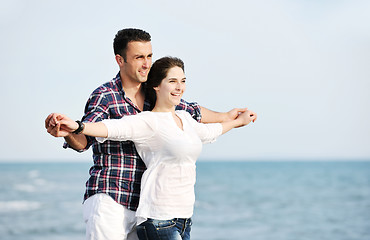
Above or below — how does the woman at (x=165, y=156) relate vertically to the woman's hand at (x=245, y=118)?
below

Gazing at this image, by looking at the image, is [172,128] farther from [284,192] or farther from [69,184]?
[69,184]

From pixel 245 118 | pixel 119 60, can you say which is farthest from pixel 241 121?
pixel 119 60

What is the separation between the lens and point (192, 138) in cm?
309

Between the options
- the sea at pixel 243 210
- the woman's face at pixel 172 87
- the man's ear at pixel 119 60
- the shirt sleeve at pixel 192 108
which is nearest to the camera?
the woman's face at pixel 172 87

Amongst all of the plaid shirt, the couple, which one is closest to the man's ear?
the couple

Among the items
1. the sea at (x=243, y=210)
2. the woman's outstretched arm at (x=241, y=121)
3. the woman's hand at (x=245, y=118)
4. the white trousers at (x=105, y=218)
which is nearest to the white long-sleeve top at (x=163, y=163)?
the white trousers at (x=105, y=218)

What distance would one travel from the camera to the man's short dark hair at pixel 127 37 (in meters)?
3.19

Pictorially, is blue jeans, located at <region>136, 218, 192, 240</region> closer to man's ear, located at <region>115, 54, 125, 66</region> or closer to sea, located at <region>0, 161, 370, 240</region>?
man's ear, located at <region>115, 54, 125, 66</region>

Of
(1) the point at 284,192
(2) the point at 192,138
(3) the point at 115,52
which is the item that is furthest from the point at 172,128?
(1) the point at 284,192

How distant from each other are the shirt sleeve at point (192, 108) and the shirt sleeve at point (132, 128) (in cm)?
49

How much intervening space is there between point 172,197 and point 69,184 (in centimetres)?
2792

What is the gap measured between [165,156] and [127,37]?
0.74m

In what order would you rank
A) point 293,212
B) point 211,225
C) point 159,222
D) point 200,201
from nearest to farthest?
point 159,222 < point 211,225 < point 293,212 < point 200,201

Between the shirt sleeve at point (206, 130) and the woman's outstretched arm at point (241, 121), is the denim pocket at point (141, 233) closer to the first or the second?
the shirt sleeve at point (206, 130)
